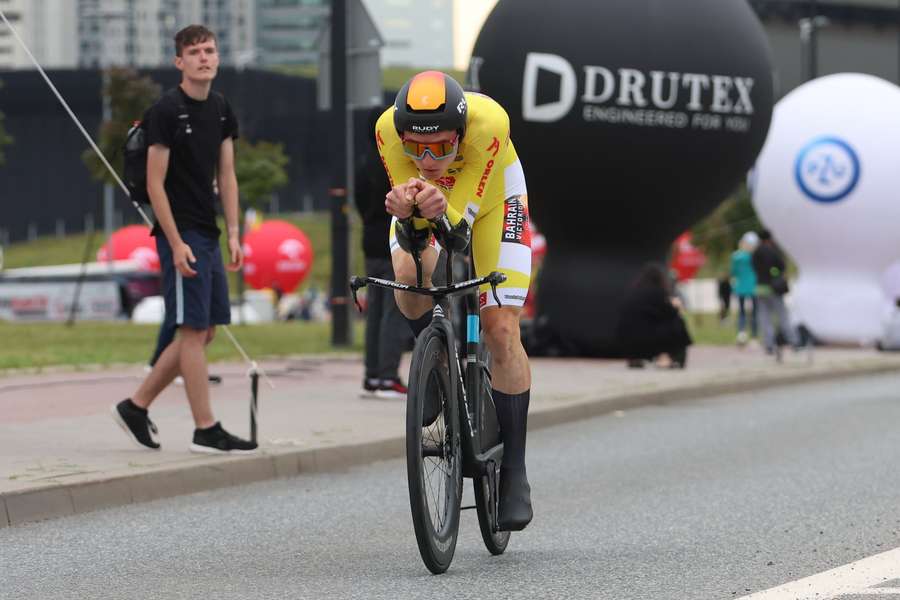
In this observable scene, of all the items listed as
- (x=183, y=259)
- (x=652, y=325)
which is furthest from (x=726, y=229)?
(x=183, y=259)

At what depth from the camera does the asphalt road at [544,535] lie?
580 cm

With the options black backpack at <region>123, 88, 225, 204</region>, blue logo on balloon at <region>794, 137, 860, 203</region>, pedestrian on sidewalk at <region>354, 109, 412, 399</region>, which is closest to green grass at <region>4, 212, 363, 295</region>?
blue logo on balloon at <region>794, 137, 860, 203</region>

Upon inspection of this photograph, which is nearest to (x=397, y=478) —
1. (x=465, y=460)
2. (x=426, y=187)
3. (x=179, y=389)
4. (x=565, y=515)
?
(x=565, y=515)

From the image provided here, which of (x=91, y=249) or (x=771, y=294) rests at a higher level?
(x=771, y=294)

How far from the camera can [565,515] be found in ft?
25.5

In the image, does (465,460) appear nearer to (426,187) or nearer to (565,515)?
(426,187)

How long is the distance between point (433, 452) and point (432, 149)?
1.02 m

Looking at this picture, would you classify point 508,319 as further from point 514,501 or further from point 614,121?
point 614,121

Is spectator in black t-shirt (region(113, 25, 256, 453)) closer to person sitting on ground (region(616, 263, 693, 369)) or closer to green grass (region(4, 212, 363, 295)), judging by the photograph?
person sitting on ground (region(616, 263, 693, 369))

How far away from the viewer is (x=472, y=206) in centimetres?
603

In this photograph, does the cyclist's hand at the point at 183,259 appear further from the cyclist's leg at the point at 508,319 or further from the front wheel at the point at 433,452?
the front wheel at the point at 433,452

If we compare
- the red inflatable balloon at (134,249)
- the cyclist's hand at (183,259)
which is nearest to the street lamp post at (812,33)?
the red inflatable balloon at (134,249)

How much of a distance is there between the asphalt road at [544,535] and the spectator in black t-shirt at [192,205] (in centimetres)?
74

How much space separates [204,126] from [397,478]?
2.15 meters
